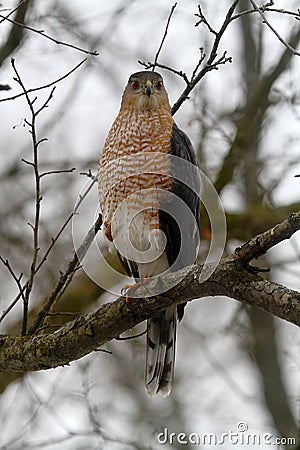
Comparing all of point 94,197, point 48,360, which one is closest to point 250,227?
point 94,197

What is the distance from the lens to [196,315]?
1147 cm

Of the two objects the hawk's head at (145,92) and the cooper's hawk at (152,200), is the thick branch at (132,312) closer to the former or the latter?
the cooper's hawk at (152,200)

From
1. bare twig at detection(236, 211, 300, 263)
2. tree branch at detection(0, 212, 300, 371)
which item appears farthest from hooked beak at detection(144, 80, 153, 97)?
bare twig at detection(236, 211, 300, 263)

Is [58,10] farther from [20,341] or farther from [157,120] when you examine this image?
[20,341]

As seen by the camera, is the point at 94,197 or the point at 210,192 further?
the point at 94,197

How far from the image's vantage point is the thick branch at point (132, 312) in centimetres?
346

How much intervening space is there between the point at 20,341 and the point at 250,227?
11.4 ft

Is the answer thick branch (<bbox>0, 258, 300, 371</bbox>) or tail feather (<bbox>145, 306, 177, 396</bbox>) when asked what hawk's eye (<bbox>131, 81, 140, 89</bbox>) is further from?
thick branch (<bbox>0, 258, 300, 371</bbox>)

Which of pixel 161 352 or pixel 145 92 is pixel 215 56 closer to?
pixel 145 92

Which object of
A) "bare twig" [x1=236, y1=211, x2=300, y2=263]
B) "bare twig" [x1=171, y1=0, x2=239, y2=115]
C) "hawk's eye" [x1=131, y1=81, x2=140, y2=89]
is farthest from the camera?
"hawk's eye" [x1=131, y1=81, x2=140, y2=89]

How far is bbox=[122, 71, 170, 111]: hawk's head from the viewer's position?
5.81 m

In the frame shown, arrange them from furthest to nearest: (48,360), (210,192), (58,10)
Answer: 1. (58,10)
2. (210,192)
3. (48,360)

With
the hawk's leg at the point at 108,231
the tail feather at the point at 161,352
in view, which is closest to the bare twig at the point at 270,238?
the hawk's leg at the point at 108,231

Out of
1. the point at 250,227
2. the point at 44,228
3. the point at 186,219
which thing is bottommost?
the point at 186,219
